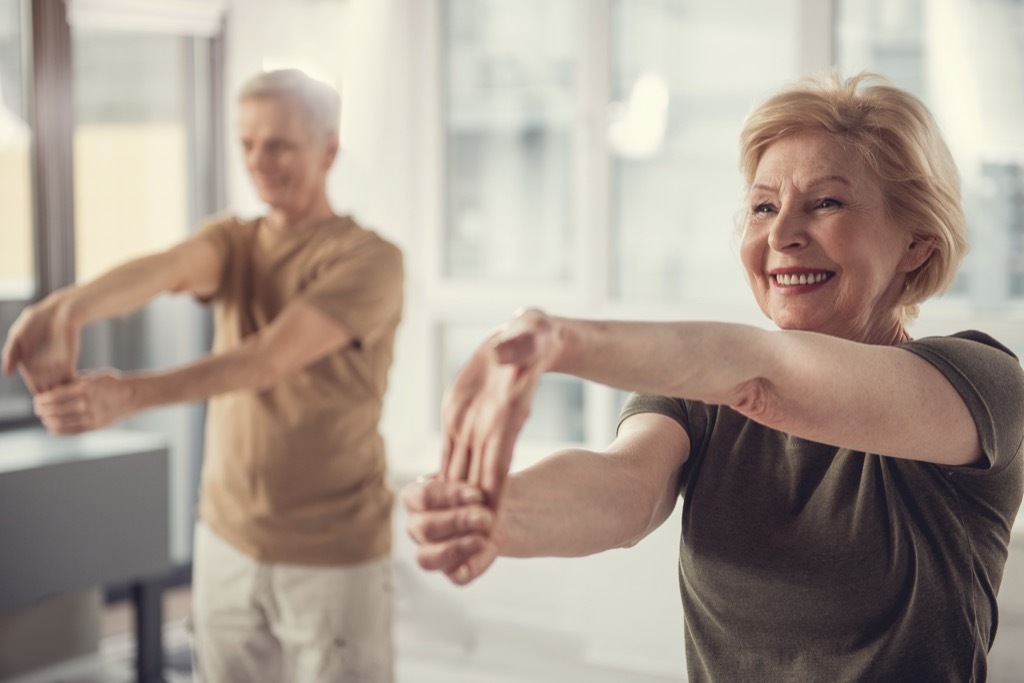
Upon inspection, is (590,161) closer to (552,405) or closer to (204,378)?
(552,405)

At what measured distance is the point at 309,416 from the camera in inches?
89.8

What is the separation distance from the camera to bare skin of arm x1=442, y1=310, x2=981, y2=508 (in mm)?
783

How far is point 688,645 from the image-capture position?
50.3 inches

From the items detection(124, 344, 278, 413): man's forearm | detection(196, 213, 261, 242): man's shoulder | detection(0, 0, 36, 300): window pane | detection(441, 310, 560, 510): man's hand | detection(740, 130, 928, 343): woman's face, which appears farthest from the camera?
detection(0, 0, 36, 300): window pane

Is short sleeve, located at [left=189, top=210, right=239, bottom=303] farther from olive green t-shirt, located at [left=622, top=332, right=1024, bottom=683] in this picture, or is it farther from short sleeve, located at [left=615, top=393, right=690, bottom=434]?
olive green t-shirt, located at [left=622, top=332, right=1024, bottom=683]

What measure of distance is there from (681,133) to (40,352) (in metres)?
2.40

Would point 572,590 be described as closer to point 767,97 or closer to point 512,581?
point 512,581

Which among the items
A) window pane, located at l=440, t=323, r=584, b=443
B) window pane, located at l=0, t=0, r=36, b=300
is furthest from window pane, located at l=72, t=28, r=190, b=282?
window pane, located at l=440, t=323, r=584, b=443

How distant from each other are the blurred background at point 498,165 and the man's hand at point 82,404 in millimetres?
1733

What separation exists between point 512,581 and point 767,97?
275 centimetres

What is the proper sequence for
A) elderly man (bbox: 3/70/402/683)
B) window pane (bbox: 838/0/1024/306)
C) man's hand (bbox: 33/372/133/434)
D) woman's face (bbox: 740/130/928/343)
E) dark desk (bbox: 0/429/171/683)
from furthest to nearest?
window pane (bbox: 838/0/1024/306), dark desk (bbox: 0/429/171/683), elderly man (bbox: 3/70/402/683), man's hand (bbox: 33/372/133/434), woman's face (bbox: 740/130/928/343)

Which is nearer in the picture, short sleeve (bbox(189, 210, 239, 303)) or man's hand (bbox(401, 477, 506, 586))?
man's hand (bbox(401, 477, 506, 586))

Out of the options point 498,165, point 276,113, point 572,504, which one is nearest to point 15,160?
point 498,165

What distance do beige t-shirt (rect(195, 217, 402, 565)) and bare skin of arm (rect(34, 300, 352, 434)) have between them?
5 centimetres
